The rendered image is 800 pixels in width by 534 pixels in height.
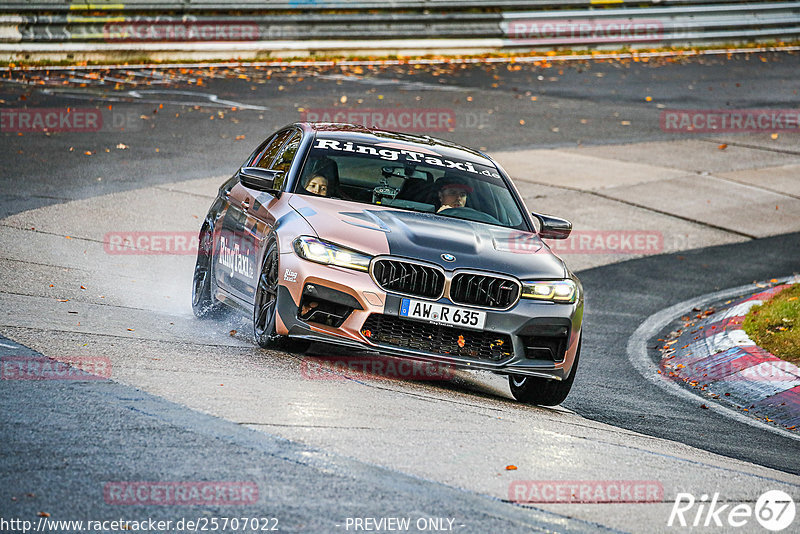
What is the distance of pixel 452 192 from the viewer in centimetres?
891

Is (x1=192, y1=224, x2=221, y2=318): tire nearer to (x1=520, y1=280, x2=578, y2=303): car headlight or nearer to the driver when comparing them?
the driver

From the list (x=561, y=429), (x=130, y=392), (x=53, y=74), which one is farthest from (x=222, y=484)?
(x=53, y=74)

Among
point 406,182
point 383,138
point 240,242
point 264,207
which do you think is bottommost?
point 240,242

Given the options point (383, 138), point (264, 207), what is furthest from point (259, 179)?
point (383, 138)

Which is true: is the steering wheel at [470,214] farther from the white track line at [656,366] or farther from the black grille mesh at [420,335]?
the white track line at [656,366]

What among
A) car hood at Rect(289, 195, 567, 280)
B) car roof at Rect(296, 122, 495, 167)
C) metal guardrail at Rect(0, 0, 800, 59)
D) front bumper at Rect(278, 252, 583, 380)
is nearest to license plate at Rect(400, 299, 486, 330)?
front bumper at Rect(278, 252, 583, 380)

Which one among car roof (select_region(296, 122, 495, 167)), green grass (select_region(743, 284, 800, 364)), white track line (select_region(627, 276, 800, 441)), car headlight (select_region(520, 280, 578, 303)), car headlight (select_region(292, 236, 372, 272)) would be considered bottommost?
white track line (select_region(627, 276, 800, 441))

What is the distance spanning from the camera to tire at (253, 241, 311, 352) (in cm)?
784

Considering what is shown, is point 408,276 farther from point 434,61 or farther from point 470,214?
point 434,61

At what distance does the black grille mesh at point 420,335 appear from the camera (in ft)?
24.6

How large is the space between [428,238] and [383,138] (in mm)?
1911

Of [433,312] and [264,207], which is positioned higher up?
[264,207]

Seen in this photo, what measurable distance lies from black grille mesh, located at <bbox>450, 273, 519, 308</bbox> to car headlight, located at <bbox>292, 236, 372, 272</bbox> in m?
0.57

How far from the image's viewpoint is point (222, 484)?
5.04 meters
